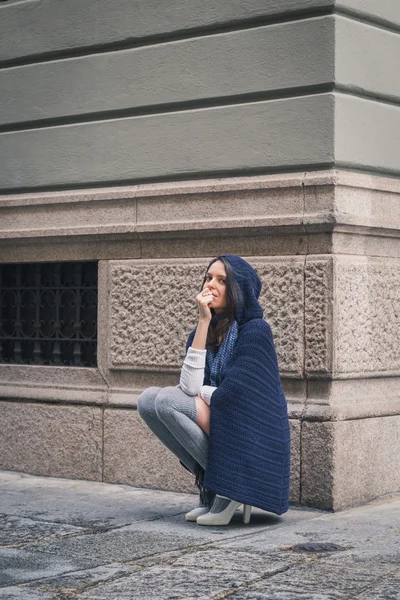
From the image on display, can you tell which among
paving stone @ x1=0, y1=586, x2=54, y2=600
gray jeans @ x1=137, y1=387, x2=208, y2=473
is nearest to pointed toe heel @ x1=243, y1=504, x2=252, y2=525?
gray jeans @ x1=137, y1=387, x2=208, y2=473

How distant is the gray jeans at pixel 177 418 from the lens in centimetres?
613

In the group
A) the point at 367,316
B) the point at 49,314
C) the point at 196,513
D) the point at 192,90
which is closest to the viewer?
the point at 196,513

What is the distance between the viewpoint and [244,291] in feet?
20.4

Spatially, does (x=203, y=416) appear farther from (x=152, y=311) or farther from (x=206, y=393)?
(x=152, y=311)

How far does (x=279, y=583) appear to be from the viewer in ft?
16.0

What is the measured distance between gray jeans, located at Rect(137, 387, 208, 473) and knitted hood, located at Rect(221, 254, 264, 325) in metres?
0.51

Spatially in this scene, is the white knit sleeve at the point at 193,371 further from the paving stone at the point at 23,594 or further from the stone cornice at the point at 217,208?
the paving stone at the point at 23,594

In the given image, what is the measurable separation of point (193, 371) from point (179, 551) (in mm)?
998

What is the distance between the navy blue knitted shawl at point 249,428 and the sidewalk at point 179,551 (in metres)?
0.23

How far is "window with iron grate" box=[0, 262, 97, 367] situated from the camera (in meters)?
8.23

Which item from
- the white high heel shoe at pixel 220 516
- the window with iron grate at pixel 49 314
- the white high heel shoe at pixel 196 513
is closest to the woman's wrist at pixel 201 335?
the white high heel shoe at pixel 220 516

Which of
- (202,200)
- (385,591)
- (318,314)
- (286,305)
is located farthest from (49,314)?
(385,591)

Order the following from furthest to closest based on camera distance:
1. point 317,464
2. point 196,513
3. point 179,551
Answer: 1. point 317,464
2. point 196,513
3. point 179,551

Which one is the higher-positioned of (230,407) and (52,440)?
(230,407)
